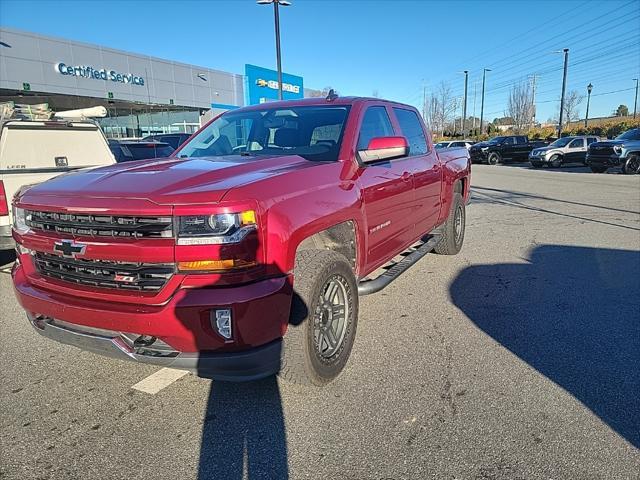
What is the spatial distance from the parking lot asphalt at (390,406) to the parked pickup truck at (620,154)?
1858 cm

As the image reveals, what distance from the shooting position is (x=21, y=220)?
3.12m

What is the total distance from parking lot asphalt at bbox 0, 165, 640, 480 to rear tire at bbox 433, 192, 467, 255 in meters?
1.59

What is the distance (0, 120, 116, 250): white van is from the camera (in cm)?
557

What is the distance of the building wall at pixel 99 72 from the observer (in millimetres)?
26609

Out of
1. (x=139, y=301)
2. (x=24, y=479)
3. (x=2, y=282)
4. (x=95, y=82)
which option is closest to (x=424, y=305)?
(x=139, y=301)

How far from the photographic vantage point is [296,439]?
2.64 metres

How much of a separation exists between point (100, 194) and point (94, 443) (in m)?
1.41

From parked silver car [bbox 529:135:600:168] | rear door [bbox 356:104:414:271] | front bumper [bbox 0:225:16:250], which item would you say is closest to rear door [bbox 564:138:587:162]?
parked silver car [bbox 529:135:600:168]

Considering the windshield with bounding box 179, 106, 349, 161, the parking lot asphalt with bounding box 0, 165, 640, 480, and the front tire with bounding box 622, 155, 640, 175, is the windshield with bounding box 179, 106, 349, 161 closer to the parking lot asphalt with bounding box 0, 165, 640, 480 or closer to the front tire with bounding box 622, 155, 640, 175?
the parking lot asphalt with bounding box 0, 165, 640, 480

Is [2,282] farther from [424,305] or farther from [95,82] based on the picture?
[95,82]

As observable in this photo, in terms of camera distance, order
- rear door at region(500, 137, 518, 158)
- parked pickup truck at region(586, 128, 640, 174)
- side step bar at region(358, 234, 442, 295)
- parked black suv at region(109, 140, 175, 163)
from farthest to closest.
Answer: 1. rear door at region(500, 137, 518, 158)
2. parked pickup truck at region(586, 128, 640, 174)
3. parked black suv at region(109, 140, 175, 163)
4. side step bar at region(358, 234, 442, 295)

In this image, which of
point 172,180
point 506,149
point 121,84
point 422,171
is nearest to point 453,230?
point 422,171

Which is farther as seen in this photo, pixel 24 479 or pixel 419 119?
pixel 419 119

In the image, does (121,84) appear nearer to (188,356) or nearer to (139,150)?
(139,150)
